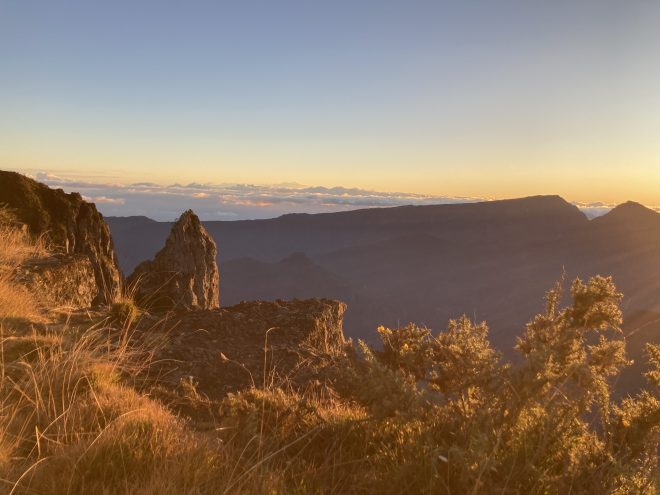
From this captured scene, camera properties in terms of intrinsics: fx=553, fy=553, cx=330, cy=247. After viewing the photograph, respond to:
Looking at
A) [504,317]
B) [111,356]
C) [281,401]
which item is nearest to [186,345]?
[111,356]

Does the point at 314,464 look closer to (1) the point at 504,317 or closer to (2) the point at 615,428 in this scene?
(2) the point at 615,428

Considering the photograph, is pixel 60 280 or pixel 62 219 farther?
pixel 62 219

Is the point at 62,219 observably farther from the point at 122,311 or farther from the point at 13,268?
the point at 122,311

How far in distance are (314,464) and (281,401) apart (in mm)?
853

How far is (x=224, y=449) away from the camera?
3355 millimetres

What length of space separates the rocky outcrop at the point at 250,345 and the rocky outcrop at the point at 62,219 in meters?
4.71

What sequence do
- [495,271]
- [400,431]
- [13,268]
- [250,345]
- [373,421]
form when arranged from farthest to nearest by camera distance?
[495,271] < [13,268] < [250,345] < [373,421] < [400,431]

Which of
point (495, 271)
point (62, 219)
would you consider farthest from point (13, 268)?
point (495, 271)

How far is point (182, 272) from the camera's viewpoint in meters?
11.7

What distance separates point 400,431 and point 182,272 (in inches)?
349

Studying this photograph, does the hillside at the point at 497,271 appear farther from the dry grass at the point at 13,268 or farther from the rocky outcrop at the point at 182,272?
the dry grass at the point at 13,268

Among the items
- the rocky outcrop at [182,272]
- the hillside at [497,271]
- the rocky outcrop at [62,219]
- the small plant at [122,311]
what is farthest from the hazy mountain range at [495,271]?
the small plant at [122,311]

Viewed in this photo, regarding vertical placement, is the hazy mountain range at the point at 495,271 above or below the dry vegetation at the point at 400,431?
below

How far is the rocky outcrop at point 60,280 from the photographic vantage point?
7.80 metres
